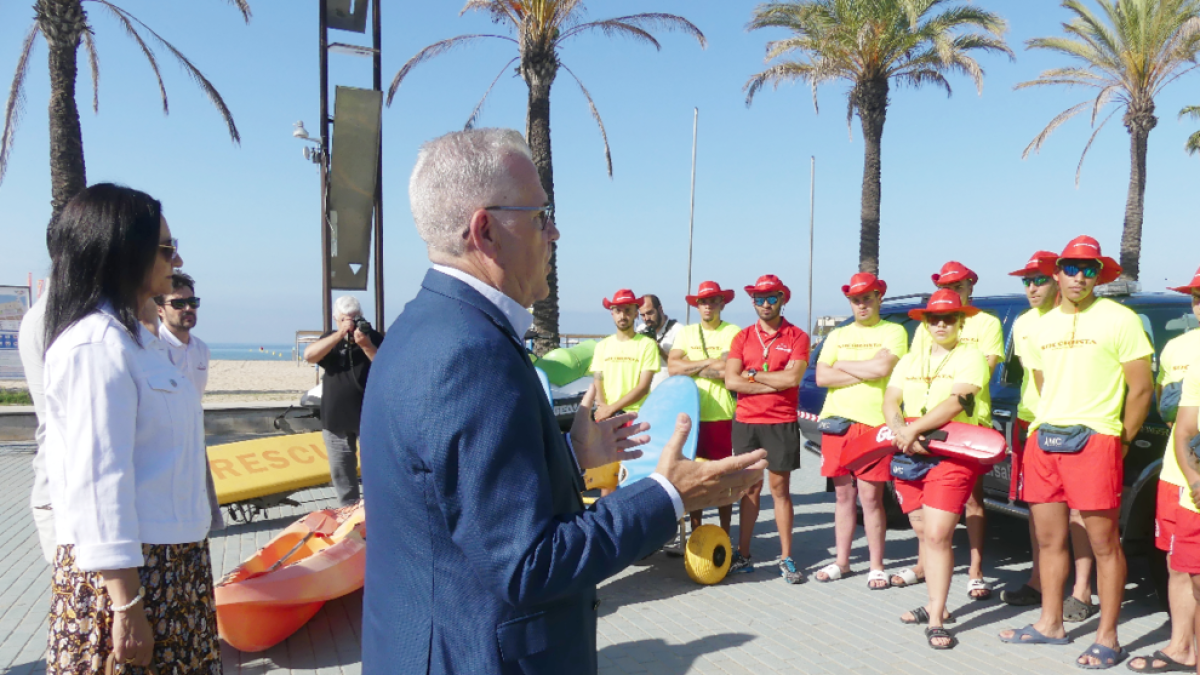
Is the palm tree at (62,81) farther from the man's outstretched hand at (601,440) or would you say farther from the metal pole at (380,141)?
the man's outstretched hand at (601,440)

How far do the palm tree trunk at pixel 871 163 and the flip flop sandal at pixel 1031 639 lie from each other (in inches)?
617

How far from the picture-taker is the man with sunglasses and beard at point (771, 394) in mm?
6098

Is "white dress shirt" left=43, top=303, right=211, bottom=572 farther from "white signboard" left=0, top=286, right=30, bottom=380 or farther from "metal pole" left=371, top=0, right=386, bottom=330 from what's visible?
"white signboard" left=0, top=286, right=30, bottom=380

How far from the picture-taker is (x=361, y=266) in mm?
9812

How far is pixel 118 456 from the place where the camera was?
2178 mm

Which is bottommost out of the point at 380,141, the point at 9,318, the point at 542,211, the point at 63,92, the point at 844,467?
the point at 844,467

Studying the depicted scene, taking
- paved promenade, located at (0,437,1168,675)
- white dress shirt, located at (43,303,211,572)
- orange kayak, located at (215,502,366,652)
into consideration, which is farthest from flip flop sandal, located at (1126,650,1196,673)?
white dress shirt, located at (43,303,211,572)

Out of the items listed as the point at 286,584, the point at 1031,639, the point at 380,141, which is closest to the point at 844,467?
the point at 1031,639

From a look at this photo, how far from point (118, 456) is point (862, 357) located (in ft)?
16.1

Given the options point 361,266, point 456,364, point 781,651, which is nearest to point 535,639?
point 456,364

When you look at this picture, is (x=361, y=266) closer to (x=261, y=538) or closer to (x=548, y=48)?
(x=261, y=538)

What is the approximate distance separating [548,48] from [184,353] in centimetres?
1371

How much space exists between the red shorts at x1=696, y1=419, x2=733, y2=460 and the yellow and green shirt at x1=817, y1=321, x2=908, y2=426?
0.78 meters

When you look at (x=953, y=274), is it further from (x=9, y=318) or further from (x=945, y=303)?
(x=9, y=318)
